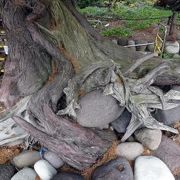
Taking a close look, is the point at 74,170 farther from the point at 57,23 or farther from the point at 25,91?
the point at 57,23

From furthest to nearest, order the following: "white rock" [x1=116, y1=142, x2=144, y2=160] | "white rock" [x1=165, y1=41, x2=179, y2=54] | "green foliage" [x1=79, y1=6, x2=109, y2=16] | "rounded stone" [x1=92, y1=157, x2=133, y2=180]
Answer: "green foliage" [x1=79, y1=6, x2=109, y2=16]
"white rock" [x1=165, y1=41, x2=179, y2=54]
"white rock" [x1=116, y1=142, x2=144, y2=160]
"rounded stone" [x1=92, y1=157, x2=133, y2=180]

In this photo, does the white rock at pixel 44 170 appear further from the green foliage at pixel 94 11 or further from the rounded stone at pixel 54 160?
the green foliage at pixel 94 11

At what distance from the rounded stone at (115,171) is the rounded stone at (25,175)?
614 millimetres

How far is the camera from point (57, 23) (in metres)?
3.17

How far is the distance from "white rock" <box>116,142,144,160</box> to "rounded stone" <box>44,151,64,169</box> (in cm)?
59

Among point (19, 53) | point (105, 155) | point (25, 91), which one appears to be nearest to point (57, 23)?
point (19, 53)

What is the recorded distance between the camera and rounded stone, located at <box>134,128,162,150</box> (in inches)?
132

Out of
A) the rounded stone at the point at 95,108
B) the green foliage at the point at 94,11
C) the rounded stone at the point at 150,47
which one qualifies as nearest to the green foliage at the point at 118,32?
the rounded stone at the point at 150,47

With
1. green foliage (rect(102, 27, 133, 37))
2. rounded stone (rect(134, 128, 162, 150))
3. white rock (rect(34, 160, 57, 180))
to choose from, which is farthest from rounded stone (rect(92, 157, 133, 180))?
green foliage (rect(102, 27, 133, 37))

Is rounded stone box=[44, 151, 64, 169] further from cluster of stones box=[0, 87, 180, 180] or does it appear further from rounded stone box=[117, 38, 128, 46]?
rounded stone box=[117, 38, 128, 46]

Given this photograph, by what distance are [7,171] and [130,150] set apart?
4.11 ft

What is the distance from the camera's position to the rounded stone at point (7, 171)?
11.1ft

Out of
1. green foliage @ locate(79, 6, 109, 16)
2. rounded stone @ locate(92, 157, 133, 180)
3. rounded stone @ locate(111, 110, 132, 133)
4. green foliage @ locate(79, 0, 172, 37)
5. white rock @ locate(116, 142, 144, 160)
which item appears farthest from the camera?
green foliage @ locate(79, 6, 109, 16)

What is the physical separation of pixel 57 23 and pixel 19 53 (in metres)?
0.50
